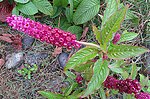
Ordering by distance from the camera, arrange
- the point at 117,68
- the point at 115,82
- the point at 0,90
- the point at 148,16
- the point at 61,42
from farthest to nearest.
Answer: the point at 148,16, the point at 0,90, the point at 117,68, the point at 115,82, the point at 61,42

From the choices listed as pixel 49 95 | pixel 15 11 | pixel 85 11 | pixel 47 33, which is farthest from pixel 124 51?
pixel 15 11

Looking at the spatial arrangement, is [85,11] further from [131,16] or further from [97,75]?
[97,75]

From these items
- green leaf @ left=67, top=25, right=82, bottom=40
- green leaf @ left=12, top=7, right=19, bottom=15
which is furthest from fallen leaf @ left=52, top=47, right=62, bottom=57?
green leaf @ left=12, top=7, right=19, bottom=15

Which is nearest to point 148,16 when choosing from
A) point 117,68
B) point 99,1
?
point 99,1

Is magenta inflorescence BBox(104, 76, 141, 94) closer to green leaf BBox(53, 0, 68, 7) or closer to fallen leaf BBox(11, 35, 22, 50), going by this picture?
green leaf BBox(53, 0, 68, 7)

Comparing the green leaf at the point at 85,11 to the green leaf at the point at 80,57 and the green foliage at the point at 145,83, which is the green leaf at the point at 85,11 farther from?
the green leaf at the point at 80,57

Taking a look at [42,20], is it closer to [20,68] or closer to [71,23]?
[71,23]

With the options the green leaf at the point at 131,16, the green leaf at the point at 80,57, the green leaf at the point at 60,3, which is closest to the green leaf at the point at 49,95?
the green leaf at the point at 80,57
